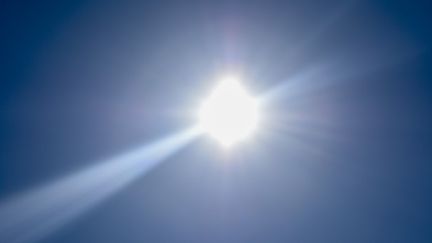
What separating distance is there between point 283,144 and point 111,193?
2063 mm

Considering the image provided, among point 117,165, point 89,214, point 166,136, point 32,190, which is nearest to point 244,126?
point 166,136

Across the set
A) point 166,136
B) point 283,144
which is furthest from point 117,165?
point 283,144

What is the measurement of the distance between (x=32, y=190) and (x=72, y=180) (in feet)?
A: 1.57

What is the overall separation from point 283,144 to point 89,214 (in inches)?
93.1

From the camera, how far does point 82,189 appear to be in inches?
207

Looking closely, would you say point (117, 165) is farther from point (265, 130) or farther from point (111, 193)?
point (265, 130)

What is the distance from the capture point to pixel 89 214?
17.0ft

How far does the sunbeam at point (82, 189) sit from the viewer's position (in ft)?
17.1

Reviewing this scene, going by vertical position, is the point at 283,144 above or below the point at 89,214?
above

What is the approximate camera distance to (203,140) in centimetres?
518

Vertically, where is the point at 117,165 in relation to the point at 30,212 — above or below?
above

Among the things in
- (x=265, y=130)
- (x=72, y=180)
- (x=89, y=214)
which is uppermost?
(x=265, y=130)

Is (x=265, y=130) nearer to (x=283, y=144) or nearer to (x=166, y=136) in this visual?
(x=283, y=144)

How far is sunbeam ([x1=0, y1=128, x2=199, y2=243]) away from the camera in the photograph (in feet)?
17.1
